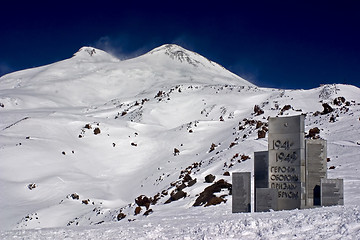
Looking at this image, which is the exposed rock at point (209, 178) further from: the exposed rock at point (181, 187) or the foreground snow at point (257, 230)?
the foreground snow at point (257, 230)

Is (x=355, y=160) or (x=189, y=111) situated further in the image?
(x=189, y=111)

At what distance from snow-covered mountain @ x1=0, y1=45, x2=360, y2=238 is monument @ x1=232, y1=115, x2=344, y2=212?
42.2 inches

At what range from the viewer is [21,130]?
42281 mm

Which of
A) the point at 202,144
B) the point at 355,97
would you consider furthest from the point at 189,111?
the point at 355,97

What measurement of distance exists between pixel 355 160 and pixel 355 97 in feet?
64.4

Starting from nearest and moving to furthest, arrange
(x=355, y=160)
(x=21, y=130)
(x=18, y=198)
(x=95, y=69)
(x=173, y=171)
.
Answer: (x=355, y=160) → (x=18, y=198) → (x=173, y=171) → (x=21, y=130) → (x=95, y=69)

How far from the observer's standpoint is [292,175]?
55.6ft

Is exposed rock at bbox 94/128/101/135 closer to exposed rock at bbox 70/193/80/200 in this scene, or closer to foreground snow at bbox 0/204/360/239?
exposed rock at bbox 70/193/80/200

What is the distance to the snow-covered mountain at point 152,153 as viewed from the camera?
76.3 ft

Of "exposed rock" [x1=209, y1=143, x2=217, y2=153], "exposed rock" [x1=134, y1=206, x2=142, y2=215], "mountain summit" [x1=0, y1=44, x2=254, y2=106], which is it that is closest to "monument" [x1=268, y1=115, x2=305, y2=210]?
"exposed rock" [x1=134, y1=206, x2=142, y2=215]

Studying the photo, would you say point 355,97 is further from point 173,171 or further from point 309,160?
point 309,160

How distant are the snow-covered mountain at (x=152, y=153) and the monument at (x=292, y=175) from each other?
3.52 feet

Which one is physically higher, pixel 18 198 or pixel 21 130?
pixel 21 130

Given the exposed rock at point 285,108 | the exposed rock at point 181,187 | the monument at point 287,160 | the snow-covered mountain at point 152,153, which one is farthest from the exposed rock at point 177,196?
the exposed rock at point 285,108
